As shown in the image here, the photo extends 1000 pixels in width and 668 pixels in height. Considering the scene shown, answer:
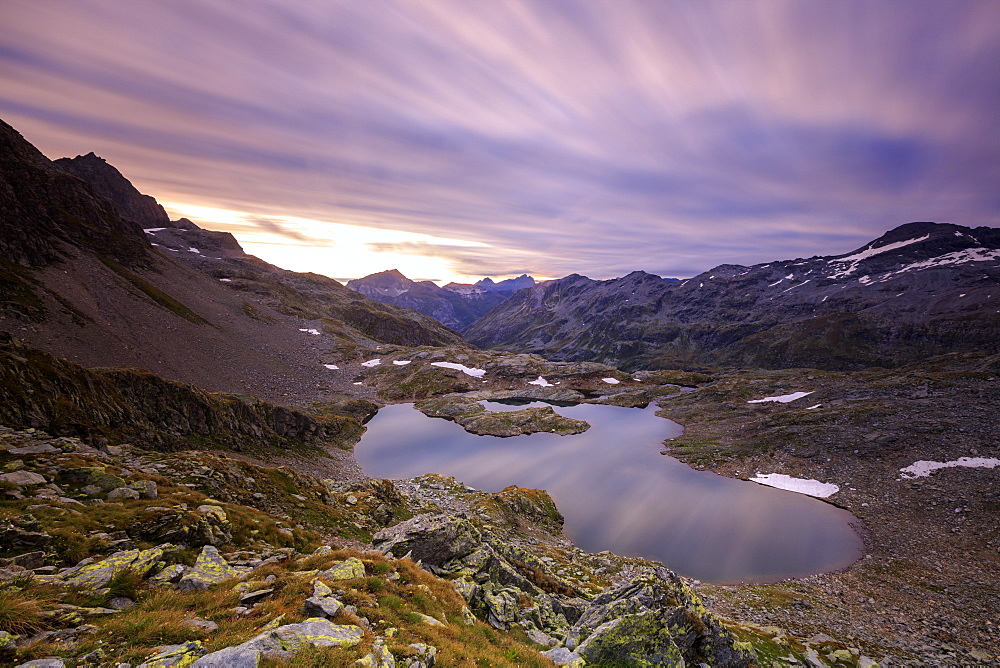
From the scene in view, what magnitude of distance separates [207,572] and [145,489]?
359 inches

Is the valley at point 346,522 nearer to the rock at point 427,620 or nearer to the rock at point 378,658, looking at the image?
the rock at point 378,658

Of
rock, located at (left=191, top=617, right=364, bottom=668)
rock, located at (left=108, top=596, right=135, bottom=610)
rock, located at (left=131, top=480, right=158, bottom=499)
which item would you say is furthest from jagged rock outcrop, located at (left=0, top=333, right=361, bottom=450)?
rock, located at (left=191, top=617, right=364, bottom=668)

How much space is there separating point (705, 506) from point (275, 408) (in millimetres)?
73229

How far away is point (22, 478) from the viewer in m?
17.3

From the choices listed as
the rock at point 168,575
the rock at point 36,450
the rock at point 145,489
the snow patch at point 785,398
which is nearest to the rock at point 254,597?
the rock at point 168,575

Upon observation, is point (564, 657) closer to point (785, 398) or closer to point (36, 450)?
point (36, 450)

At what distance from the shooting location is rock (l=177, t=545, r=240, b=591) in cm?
1354

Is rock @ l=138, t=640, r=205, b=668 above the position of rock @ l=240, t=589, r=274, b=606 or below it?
above

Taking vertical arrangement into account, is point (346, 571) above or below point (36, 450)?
below

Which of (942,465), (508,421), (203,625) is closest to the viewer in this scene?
(203,625)

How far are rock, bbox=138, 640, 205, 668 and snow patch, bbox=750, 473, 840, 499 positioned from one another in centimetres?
8022

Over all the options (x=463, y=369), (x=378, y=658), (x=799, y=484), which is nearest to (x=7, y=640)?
(x=378, y=658)

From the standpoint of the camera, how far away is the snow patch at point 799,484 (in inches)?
2377

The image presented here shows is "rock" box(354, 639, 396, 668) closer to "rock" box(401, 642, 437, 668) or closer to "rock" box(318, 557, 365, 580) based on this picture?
"rock" box(401, 642, 437, 668)
